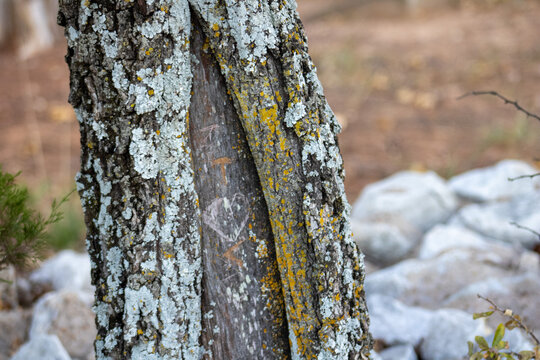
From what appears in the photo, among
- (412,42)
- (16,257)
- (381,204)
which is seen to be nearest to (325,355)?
(16,257)

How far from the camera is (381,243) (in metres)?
3.57

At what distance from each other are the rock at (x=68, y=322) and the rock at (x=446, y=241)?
82.9 inches

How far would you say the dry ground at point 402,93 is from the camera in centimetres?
530

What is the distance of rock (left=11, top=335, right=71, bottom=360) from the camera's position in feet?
7.10

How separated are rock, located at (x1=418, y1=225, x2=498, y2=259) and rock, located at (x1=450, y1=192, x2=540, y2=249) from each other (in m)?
0.12

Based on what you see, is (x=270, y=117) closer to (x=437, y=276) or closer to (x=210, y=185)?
(x=210, y=185)

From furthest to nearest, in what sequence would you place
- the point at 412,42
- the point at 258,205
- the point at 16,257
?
1. the point at 412,42
2. the point at 16,257
3. the point at 258,205

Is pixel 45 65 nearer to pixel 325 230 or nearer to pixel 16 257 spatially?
pixel 16 257

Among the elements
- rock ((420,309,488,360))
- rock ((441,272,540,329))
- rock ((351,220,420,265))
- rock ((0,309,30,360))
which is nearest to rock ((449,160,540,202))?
rock ((351,220,420,265))

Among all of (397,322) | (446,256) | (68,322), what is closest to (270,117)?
(397,322)

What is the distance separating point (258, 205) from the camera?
5.49 feet

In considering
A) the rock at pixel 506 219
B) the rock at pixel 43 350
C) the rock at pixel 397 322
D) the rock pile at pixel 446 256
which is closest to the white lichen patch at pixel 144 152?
the rock at pixel 43 350

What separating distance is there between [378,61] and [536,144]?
3292 mm

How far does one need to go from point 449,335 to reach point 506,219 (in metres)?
1.58
